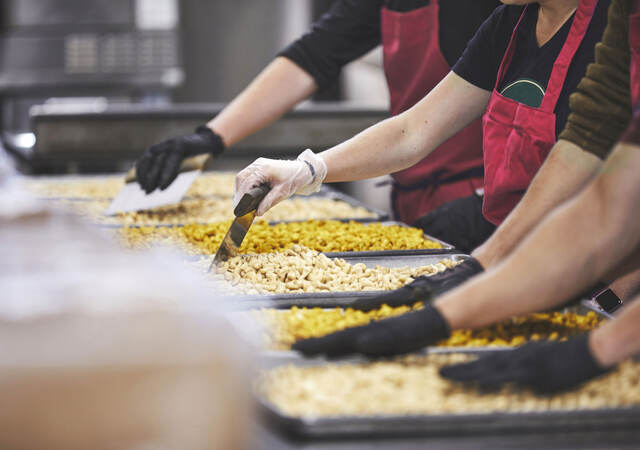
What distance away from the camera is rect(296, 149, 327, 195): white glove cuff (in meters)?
1.81

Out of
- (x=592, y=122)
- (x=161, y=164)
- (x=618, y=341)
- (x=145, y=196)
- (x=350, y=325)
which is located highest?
(x=592, y=122)

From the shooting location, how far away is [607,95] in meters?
1.08

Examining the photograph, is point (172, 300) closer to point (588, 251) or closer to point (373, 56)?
point (588, 251)

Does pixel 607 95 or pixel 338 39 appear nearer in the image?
pixel 607 95

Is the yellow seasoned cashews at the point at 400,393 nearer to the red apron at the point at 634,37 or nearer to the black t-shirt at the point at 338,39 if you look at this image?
the red apron at the point at 634,37

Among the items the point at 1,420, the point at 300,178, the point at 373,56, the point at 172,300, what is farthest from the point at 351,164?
the point at 373,56

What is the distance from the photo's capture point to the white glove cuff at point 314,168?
1811mm

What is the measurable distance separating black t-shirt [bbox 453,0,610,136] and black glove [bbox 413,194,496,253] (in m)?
0.48

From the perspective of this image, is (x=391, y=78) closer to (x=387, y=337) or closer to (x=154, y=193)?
(x=154, y=193)

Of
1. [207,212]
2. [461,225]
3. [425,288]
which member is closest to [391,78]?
[461,225]

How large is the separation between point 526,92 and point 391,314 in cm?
57

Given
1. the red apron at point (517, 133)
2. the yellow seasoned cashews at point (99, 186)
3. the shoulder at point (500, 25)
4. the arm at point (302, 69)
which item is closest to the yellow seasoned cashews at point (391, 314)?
the red apron at point (517, 133)

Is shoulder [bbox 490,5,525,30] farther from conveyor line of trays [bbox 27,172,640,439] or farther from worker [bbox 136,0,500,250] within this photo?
conveyor line of trays [bbox 27,172,640,439]

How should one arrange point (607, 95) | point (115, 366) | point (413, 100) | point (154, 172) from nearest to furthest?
point (115, 366), point (607, 95), point (413, 100), point (154, 172)
